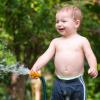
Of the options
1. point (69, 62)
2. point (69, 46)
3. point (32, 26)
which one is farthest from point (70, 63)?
point (32, 26)

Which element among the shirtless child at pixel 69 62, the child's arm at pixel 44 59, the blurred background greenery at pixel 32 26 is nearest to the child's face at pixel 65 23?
the shirtless child at pixel 69 62

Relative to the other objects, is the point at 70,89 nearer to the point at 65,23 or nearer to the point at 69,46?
the point at 69,46

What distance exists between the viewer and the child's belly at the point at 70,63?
395cm

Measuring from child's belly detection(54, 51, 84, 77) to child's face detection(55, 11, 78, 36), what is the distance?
0.54ft

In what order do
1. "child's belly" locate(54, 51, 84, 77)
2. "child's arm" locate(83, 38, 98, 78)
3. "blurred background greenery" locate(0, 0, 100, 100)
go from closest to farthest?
1. "child's arm" locate(83, 38, 98, 78)
2. "child's belly" locate(54, 51, 84, 77)
3. "blurred background greenery" locate(0, 0, 100, 100)

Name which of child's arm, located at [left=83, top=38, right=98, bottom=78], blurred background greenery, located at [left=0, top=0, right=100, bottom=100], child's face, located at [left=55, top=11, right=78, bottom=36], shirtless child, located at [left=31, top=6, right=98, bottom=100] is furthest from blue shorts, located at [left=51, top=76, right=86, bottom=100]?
blurred background greenery, located at [left=0, top=0, right=100, bottom=100]

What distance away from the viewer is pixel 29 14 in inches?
245

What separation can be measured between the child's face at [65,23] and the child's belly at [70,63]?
0.54 ft

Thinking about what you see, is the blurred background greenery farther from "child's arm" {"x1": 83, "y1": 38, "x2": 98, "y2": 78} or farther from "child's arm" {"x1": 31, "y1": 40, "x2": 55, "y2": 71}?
"child's arm" {"x1": 83, "y1": 38, "x2": 98, "y2": 78}

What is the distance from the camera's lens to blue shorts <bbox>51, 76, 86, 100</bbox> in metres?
3.96

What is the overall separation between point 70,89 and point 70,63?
7.3 inches

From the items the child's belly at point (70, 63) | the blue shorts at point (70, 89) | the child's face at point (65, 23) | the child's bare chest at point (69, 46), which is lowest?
the blue shorts at point (70, 89)

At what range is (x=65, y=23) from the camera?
404 cm

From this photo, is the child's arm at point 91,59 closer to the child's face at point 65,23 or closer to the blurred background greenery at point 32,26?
the child's face at point 65,23
